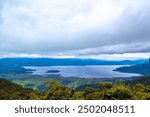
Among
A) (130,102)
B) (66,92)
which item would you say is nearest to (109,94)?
(66,92)

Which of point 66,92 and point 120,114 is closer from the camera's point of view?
point 120,114

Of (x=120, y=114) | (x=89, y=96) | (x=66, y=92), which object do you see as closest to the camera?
(x=120, y=114)

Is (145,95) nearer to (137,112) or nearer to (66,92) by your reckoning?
(66,92)

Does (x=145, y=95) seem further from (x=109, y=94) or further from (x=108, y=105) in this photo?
(x=108, y=105)

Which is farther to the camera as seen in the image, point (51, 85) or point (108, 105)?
point (51, 85)

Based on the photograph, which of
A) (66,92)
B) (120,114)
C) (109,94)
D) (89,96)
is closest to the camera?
(120,114)

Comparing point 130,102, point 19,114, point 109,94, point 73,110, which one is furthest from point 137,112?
point 109,94

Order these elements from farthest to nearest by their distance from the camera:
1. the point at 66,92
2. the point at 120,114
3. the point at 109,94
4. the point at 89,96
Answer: the point at 89,96
the point at 66,92
the point at 109,94
the point at 120,114

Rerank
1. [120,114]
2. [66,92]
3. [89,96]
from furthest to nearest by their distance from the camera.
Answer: [89,96] → [66,92] → [120,114]
